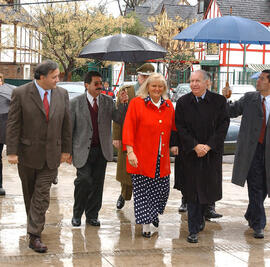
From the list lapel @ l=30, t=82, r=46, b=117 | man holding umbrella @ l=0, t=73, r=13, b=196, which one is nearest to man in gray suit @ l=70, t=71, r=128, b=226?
lapel @ l=30, t=82, r=46, b=117

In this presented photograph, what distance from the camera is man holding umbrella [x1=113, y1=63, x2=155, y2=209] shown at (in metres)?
7.45

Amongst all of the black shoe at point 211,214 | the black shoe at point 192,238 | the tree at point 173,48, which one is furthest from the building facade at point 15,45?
the black shoe at point 192,238

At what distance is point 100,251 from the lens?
19.2 ft

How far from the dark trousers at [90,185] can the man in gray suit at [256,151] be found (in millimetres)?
1590

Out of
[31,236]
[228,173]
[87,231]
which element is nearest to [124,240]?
[87,231]

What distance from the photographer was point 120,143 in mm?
7449

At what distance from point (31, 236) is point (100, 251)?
0.69m

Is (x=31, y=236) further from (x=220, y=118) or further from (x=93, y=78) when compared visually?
(x=220, y=118)

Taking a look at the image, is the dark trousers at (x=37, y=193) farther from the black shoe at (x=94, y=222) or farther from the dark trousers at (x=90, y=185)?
the black shoe at (x=94, y=222)

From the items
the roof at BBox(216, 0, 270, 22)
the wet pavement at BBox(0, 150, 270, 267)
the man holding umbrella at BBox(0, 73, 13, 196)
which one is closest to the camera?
the wet pavement at BBox(0, 150, 270, 267)

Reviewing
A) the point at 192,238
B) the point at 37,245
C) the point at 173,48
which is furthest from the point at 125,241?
the point at 173,48

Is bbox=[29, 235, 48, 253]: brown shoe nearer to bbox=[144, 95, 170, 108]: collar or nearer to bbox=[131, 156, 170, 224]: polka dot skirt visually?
bbox=[131, 156, 170, 224]: polka dot skirt

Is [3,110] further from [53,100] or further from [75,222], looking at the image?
[53,100]

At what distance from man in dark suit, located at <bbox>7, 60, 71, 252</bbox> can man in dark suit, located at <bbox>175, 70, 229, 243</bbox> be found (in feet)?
4.48
